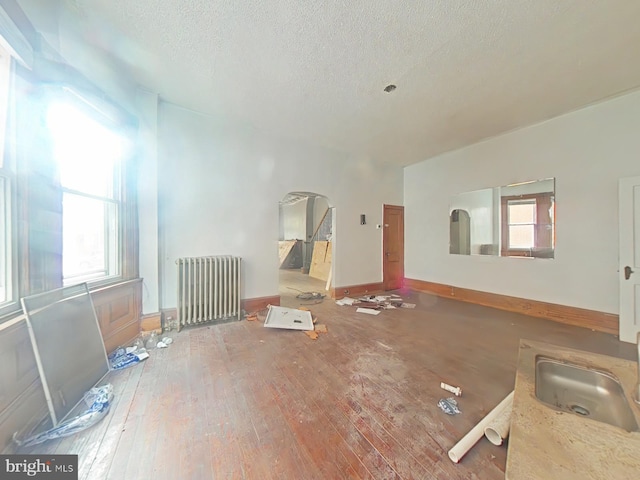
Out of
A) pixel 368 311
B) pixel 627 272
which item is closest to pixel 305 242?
pixel 368 311

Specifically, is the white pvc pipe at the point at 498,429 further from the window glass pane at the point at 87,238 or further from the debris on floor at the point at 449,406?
the window glass pane at the point at 87,238

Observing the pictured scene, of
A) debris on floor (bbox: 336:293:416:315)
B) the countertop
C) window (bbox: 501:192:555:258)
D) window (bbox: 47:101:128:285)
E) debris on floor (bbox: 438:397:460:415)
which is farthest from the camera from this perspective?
debris on floor (bbox: 336:293:416:315)

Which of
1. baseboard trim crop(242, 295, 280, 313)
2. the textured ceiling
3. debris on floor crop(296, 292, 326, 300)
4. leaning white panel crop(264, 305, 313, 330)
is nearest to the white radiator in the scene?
baseboard trim crop(242, 295, 280, 313)

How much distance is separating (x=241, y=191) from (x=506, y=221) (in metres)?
4.89

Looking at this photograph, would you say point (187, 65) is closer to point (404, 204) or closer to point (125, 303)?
point (125, 303)

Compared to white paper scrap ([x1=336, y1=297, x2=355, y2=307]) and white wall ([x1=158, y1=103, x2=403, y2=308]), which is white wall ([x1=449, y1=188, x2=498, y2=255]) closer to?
white wall ([x1=158, y1=103, x2=403, y2=308])

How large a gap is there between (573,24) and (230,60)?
328 centimetres

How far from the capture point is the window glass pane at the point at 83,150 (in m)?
2.05

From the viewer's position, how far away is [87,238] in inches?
101

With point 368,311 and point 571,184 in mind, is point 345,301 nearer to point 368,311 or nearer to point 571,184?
point 368,311

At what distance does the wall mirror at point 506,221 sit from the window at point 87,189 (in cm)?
600

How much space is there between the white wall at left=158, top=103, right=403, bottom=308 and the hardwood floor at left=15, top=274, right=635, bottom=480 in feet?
4.23

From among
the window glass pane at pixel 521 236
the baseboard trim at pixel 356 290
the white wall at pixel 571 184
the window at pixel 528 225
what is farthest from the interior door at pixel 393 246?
the window glass pane at pixel 521 236

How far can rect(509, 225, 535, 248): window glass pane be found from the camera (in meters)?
4.16
